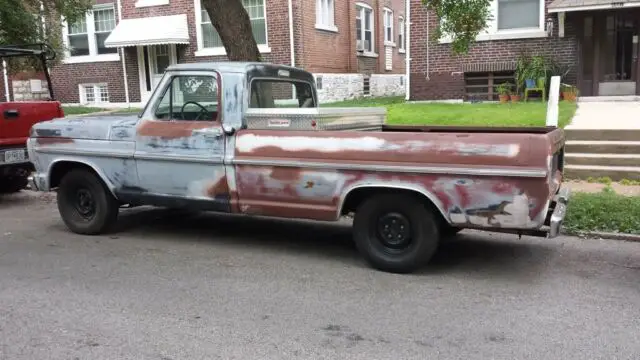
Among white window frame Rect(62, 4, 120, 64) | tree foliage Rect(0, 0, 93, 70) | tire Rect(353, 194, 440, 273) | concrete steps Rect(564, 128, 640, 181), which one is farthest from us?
white window frame Rect(62, 4, 120, 64)

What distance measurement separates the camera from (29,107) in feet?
29.9

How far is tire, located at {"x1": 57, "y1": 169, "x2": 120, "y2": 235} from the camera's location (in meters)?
7.07

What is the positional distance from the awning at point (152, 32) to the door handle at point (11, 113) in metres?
11.6

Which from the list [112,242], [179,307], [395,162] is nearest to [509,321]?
[395,162]

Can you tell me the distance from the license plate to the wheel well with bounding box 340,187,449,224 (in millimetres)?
5472

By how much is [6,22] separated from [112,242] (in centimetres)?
727

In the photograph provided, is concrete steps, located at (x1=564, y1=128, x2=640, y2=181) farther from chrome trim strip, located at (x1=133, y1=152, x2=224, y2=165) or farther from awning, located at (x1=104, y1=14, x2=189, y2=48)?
awning, located at (x1=104, y1=14, x2=189, y2=48)

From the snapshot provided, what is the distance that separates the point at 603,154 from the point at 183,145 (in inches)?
264

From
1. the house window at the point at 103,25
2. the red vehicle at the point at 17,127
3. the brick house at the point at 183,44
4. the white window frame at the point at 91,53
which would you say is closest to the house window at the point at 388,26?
the brick house at the point at 183,44

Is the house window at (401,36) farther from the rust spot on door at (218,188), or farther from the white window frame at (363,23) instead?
the rust spot on door at (218,188)

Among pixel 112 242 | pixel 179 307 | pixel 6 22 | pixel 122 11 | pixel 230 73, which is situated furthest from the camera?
pixel 122 11

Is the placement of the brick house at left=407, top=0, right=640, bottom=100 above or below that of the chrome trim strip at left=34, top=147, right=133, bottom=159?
above

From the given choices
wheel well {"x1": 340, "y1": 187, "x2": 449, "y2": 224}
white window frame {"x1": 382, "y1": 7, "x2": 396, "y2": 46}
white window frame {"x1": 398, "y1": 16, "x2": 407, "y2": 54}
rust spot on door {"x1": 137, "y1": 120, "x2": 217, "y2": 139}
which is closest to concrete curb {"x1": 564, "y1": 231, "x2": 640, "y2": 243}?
wheel well {"x1": 340, "y1": 187, "x2": 449, "y2": 224}

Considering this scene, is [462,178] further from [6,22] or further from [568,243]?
[6,22]
